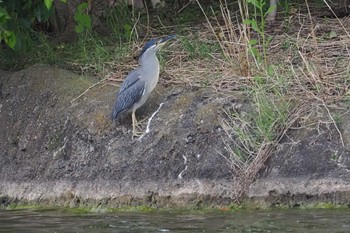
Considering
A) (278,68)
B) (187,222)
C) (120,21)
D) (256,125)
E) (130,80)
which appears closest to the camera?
(187,222)

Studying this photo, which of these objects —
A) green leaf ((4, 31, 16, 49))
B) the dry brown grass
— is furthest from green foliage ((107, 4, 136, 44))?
green leaf ((4, 31, 16, 49))

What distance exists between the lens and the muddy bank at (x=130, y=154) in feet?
29.2

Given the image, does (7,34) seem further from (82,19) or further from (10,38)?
(82,19)

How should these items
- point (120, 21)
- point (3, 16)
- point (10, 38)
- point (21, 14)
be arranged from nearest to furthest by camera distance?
point (3, 16), point (10, 38), point (21, 14), point (120, 21)

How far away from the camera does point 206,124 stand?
376 inches

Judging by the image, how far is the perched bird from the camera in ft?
32.0

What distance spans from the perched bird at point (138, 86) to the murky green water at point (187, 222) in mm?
1228

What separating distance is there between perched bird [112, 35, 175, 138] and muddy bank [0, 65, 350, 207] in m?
0.23

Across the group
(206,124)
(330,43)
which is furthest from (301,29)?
(206,124)

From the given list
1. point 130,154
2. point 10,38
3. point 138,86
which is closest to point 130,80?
point 138,86

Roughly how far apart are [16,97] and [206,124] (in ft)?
7.50

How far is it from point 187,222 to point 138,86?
199cm

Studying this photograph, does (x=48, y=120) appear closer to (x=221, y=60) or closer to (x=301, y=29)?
(x=221, y=60)

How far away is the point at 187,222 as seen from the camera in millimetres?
8258
